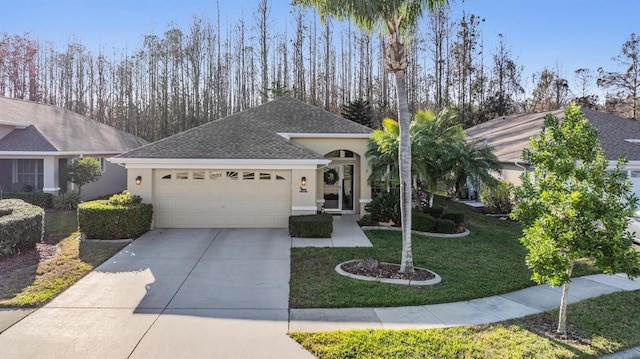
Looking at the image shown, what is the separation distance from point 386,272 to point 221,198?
6971mm

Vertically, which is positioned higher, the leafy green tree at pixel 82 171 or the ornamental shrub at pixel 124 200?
the leafy green tree at pixel 82 171

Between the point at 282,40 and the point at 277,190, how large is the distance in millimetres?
23447

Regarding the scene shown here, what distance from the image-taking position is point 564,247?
18.0ft

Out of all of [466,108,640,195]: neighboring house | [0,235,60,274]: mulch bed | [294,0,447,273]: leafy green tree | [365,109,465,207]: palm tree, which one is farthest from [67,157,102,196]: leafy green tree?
[466,108,640,195]: neighboring house

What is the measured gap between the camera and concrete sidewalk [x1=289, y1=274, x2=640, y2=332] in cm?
609

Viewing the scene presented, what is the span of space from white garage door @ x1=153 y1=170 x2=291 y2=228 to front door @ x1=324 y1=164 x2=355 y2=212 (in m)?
3.56

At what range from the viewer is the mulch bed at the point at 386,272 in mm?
8344

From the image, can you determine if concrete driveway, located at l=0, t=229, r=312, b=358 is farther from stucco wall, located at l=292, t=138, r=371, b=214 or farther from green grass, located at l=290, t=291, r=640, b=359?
stucco wall, located at l=292, t=138, r=371, b=214

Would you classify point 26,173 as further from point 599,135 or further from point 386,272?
point 599,135

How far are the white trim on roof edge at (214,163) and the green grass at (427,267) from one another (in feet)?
10.8

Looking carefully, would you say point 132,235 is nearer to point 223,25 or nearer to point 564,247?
point 564,247

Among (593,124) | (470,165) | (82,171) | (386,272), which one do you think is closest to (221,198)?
(386,272)

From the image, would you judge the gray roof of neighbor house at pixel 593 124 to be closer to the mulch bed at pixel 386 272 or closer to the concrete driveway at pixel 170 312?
the mulch bed at pixel 386 272


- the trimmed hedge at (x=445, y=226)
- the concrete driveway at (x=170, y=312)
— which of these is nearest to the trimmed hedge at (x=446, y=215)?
the trimmed hedge at (x=445, y=226)
